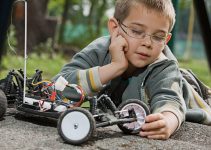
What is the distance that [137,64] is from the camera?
135cm

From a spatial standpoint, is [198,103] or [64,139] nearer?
[64,139]

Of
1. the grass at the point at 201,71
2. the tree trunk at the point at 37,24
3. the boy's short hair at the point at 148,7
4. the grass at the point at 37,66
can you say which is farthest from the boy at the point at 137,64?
the tree trunk at the point at 37,24

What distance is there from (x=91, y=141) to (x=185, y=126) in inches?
16.1

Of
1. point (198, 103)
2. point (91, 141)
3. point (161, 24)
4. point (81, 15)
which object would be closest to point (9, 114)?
point (91, 141)

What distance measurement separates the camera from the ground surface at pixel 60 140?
3.10 ft

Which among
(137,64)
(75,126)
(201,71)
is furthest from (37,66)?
(75,126)

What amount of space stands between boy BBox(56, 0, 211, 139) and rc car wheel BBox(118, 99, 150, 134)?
0.08 m

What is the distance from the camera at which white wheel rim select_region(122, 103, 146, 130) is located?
112 cm

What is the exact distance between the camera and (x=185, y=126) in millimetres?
1331

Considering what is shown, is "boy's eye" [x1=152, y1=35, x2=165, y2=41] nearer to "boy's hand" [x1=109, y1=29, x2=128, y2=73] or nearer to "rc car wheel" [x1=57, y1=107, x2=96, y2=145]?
"boy's hand" [x1=109, y1=29, x2=128, y2=73]

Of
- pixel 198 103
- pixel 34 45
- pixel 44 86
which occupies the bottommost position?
pixel 34 45

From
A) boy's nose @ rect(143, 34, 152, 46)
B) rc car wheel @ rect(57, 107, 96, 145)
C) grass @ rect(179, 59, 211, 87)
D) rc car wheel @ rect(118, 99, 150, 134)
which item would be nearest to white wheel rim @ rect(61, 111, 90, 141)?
rc car wheel @ rect(57, 107, 96, 145)

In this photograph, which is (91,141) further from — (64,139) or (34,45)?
(34,45)

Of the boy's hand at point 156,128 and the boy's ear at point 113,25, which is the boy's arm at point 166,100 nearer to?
the boy's hand at point 156,128
